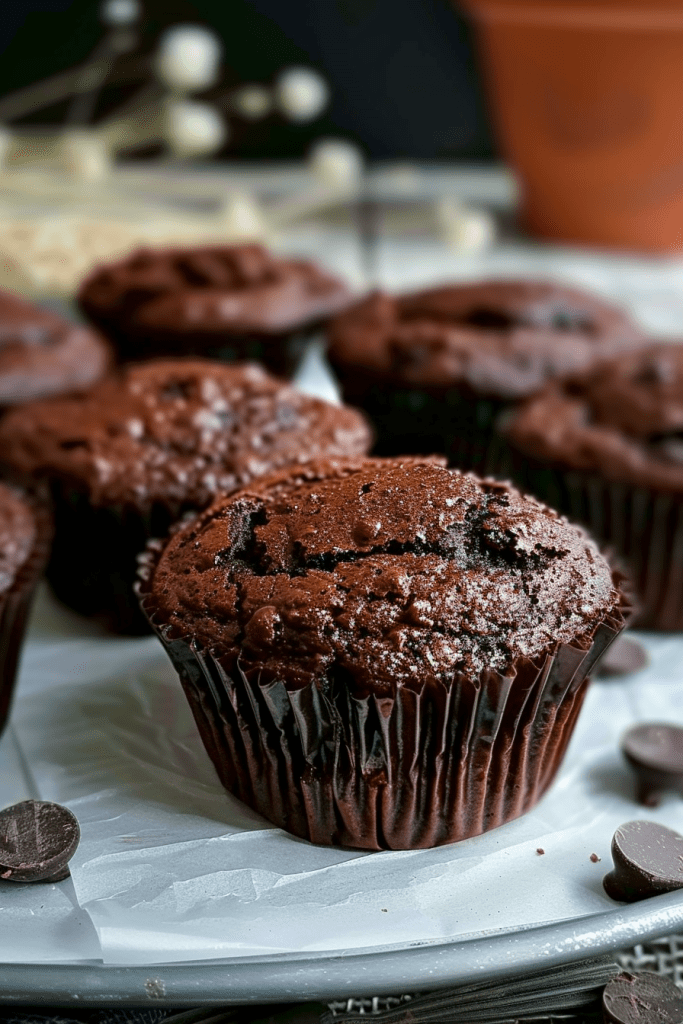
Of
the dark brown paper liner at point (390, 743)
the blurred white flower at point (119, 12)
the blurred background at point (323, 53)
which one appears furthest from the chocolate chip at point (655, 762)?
the blurred background at point (323, 53)

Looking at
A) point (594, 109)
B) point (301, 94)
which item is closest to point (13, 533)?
point (594, 109)

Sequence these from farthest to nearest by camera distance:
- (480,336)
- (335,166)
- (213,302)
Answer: (335,166)
(213,302)
(480,336)

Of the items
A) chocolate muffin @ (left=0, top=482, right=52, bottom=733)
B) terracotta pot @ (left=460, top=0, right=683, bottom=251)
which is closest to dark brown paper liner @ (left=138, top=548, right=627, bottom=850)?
chocolate muffin @ (left=0, top=482, right=52, bottom=733)

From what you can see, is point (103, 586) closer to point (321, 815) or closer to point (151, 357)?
point (321, 815)

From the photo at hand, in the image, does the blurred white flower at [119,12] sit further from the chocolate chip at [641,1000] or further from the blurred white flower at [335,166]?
the chocolate chip at [641,1000]

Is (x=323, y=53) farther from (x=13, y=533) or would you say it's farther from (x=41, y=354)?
(x=13, y=533)

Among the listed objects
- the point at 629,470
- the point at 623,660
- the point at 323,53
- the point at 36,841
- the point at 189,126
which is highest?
the point at 323,53
